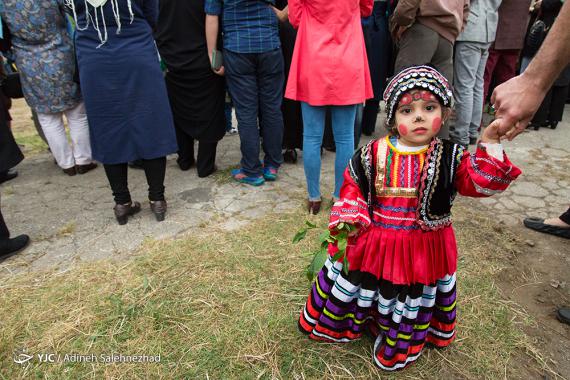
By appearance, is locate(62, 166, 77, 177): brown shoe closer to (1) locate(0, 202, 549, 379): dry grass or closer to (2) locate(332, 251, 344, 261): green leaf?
(1) locate(0, 202, 549, 379): dry grass

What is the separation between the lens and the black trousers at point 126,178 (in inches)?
109

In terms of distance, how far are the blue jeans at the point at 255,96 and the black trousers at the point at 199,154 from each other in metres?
0.36

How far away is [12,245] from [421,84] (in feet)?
8.92

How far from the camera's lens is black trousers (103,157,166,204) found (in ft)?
9.09

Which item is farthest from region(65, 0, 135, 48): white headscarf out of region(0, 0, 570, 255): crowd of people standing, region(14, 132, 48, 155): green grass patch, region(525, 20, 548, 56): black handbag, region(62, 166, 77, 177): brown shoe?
region(525, 20, 548, 56): black handbag

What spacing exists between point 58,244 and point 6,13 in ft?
6.32

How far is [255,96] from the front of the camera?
3275 millimetres

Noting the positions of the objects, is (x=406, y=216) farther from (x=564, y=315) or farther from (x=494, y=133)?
(x=564, y=315)

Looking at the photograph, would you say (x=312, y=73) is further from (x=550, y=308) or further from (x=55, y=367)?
(x=55, y=367)

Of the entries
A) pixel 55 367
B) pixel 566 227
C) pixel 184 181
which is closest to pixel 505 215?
pixel 566 227

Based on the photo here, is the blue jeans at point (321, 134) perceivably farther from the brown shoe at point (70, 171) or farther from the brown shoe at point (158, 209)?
the brown shoe at point (70, 171)

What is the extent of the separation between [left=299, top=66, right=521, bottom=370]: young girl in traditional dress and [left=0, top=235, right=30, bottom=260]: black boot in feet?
7.19

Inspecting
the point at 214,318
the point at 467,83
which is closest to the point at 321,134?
the point at 214,318

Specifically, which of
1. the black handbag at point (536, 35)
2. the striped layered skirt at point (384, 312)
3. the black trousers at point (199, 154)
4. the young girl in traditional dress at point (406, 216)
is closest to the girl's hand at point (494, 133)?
the young girl in traditional dress at point (406, 216)
